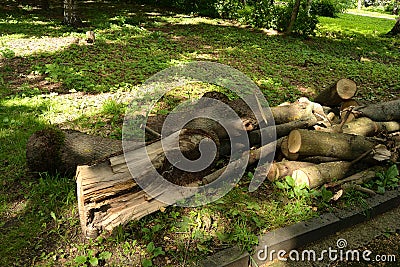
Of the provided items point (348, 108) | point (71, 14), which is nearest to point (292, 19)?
point (71, 14)

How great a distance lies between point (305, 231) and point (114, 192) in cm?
171

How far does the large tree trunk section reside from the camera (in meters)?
3.38

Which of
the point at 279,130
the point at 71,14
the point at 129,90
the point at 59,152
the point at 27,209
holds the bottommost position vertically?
the point at 27,209

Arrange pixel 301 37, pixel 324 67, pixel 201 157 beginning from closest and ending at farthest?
1. pixel 201 157
2. pixel 324 67
3. pixel 301 37

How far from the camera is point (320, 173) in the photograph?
11.2ft

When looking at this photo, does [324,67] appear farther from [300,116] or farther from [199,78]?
[300,116]

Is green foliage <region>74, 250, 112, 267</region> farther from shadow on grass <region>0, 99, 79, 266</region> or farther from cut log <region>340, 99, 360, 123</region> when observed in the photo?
cut log <region>340, 99, 360, 123</region>

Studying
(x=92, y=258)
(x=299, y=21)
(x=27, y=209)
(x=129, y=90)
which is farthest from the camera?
(x=299, y=21)

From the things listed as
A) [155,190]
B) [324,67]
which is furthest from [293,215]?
[324,67]

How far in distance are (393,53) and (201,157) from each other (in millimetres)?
9884

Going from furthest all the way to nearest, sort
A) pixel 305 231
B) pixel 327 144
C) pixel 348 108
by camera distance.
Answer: pixel 348 108, pixel 327 144, pixel 305 231

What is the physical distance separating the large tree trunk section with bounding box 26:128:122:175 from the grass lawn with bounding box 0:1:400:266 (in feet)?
0.46

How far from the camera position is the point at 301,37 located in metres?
11.5

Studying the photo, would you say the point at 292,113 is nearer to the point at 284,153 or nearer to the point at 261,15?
the point at 284,153
